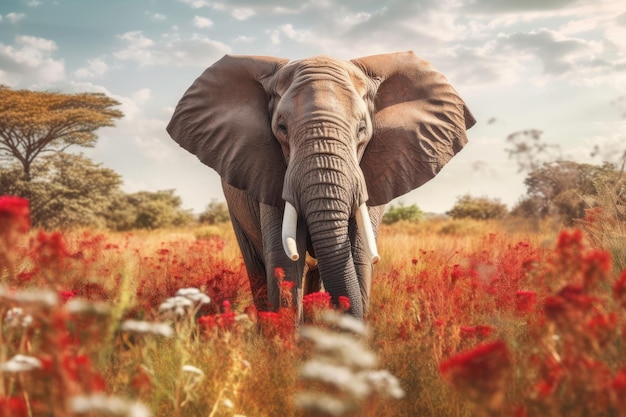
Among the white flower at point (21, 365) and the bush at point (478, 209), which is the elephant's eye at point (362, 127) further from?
the bush at point (478, 209)

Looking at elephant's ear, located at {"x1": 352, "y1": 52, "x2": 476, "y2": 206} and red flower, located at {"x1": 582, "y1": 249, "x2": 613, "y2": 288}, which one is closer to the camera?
red flower, located at {"x1": 582, "y1": 249, "x2": 613, "y2": 288}

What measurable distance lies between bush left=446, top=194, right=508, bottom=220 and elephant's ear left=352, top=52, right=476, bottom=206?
20222 millimetres

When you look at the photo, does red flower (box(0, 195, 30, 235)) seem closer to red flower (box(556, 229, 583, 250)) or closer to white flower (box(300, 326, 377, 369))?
white flower (box(300, 326, 377, 369))

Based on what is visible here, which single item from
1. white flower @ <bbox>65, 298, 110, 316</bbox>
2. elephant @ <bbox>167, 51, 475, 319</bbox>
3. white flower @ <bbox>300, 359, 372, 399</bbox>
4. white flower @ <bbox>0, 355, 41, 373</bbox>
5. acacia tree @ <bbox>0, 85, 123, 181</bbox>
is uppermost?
acacia tree @ <bbox>0, 85, 123, 181</bbox>

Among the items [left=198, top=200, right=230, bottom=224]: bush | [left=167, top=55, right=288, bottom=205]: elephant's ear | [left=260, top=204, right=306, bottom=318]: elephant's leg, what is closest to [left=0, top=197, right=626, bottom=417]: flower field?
[left=260, top=204, right=306, bottom=318]: elephant's leg

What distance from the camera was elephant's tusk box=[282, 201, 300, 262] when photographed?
507cm

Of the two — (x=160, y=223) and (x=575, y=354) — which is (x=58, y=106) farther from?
(x=575, y=354)

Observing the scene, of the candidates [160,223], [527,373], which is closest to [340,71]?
[527,373]

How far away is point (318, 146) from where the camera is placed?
5074mm

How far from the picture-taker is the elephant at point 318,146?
5.12 metres

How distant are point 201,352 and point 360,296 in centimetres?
164

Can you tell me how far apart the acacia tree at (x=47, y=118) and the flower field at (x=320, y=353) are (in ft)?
74.2

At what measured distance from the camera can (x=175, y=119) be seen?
266 inches

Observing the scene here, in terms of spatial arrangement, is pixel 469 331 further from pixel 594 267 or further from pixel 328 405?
pixel 328 405
